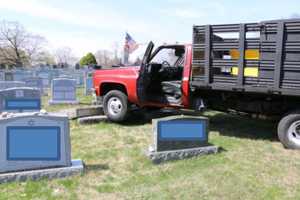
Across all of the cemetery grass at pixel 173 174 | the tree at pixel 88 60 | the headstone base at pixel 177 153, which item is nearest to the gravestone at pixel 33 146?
the cemetery grass at pixel 173 174

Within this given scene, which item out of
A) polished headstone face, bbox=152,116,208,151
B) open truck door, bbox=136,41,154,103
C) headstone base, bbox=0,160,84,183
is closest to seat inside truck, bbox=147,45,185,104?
open truck door, bbox=136,41,154,103

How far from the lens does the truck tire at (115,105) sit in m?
7.98

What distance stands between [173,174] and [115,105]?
12.2 feet

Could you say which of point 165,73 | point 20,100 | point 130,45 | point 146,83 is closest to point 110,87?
point 146,83

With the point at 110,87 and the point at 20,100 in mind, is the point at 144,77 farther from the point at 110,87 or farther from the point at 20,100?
the point at 20,100

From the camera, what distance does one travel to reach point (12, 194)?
3967mm

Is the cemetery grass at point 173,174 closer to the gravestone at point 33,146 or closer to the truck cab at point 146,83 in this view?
the gravestone at point 33,146

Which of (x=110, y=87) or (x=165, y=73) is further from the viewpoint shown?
(x=110, y=87)

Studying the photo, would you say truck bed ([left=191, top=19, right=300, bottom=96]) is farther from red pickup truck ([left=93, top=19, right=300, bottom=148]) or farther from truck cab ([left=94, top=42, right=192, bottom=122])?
truck cab ([left=94, top=42, right=192, bottom=122])

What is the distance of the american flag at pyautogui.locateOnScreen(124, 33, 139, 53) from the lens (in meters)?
16.1

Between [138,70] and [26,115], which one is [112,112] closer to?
[138,70]

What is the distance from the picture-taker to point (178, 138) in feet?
17.7

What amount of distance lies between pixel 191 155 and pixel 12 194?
270 cm

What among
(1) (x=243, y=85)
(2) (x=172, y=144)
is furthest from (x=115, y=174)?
(1) (x=243, y=85)
